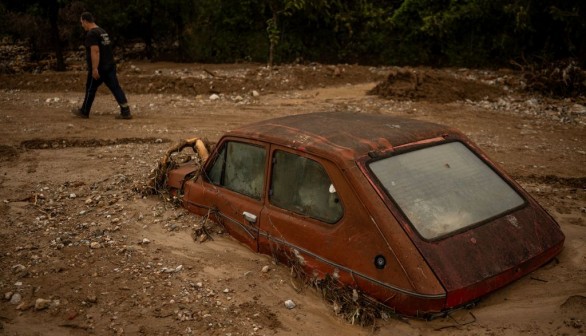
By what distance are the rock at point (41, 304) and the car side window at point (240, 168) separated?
1.59 metres

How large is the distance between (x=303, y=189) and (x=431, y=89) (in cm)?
811

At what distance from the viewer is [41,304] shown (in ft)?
12.3

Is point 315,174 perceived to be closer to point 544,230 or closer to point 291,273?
point 291,273

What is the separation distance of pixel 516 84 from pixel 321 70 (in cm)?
466

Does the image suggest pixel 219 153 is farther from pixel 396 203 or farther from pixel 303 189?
pixel 396 203

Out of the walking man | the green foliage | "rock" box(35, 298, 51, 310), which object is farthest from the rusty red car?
the green foliage

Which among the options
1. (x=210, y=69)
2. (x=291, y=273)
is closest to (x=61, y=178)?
(x=291, y=273)

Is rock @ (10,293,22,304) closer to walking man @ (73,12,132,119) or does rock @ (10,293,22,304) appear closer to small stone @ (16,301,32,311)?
small stone @ (16,301,32,311)

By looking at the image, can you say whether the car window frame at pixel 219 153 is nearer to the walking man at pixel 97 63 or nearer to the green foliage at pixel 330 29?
the walking man at pixel 97 63

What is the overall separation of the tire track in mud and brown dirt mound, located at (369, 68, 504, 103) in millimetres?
5169

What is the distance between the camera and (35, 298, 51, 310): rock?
373 cm

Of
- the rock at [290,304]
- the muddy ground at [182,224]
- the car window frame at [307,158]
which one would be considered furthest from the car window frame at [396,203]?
the rock at [290,304]

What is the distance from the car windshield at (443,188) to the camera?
3376 mm

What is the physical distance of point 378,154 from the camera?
3.56m
